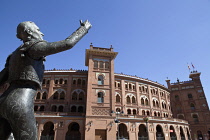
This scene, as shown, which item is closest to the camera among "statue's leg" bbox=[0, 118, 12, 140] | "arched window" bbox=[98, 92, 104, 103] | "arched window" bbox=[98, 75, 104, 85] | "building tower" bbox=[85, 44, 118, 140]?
"statue's leg" bbox=[0, 118, 12, 140]

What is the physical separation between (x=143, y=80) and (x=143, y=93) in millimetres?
2993

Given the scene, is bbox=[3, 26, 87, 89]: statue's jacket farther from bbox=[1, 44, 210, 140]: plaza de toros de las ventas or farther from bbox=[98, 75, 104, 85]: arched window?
bbox=[98, 75, 104, 85]: arched window

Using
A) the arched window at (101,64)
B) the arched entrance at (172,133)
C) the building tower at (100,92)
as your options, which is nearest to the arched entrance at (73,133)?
the building tower at (100,92)

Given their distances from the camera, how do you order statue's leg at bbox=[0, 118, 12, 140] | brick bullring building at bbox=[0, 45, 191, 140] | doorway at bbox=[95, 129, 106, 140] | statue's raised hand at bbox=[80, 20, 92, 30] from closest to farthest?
statue's leg at bbox=[0, 118, 12, 140] < statue's raised hand at bbox=[80, 20, 92, 30] < doorway at bbox=[95, 129, 106, 140] < brick bullring building at bbox=[0, 45, 191, 140]

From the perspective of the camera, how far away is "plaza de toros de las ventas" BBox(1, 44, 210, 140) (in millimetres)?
21656

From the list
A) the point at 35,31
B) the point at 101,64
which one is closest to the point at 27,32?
the point at 35,31

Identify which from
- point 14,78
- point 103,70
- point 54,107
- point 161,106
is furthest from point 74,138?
point 14,78

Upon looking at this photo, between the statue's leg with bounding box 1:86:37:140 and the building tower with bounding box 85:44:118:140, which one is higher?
the building tower with bounding box 85:44:118:140

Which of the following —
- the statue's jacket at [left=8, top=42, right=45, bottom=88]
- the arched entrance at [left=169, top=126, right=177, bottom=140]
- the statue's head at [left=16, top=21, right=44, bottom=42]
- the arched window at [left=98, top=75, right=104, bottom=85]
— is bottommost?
the arched entrance at [left=169, top=126, right=177, bottom=140]

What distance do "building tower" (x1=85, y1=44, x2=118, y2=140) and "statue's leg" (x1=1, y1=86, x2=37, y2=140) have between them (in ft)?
67.4

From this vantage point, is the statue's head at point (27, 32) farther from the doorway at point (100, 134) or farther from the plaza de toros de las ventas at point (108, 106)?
the doorway at point (100, 134)

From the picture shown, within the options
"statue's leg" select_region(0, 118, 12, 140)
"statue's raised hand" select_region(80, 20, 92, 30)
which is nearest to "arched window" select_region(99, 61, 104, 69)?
"statue's raised hand" select_region(80, 20, 92, 30)

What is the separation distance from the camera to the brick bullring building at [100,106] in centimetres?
2152

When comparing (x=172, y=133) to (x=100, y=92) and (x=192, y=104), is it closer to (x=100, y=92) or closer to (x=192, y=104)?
(x=192, y=104)
